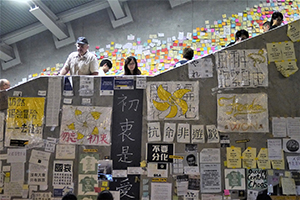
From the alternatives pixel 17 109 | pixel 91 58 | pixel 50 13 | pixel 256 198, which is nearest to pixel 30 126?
pixel 17 109

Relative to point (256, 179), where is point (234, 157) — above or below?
above

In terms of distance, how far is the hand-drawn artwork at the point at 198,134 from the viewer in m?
3.91

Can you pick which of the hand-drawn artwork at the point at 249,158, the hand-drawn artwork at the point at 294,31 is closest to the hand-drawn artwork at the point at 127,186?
the hand-drawn artwork at the point at 249,158

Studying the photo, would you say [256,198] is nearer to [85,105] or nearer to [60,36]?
[85,105]

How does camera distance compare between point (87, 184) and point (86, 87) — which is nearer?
point (87, 184)

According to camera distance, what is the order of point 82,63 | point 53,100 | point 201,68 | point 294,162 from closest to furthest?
point 294,162 → point 201,68 → point 53,100 → point 82,63

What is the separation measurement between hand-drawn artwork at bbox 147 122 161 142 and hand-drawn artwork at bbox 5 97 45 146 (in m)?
1.26

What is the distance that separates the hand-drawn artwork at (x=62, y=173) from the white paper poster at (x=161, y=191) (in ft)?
3.06

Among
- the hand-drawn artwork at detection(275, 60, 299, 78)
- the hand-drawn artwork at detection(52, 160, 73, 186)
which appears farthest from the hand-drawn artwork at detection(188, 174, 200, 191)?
the hand-drawn artwork at detection(275, 60, 299, 78)

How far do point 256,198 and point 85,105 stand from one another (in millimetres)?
2160

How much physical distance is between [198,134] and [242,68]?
907 mm

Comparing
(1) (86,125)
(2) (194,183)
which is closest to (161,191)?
(2) (194,183)

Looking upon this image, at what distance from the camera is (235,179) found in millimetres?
3828

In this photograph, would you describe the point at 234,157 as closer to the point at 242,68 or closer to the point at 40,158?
the point at 242,68
